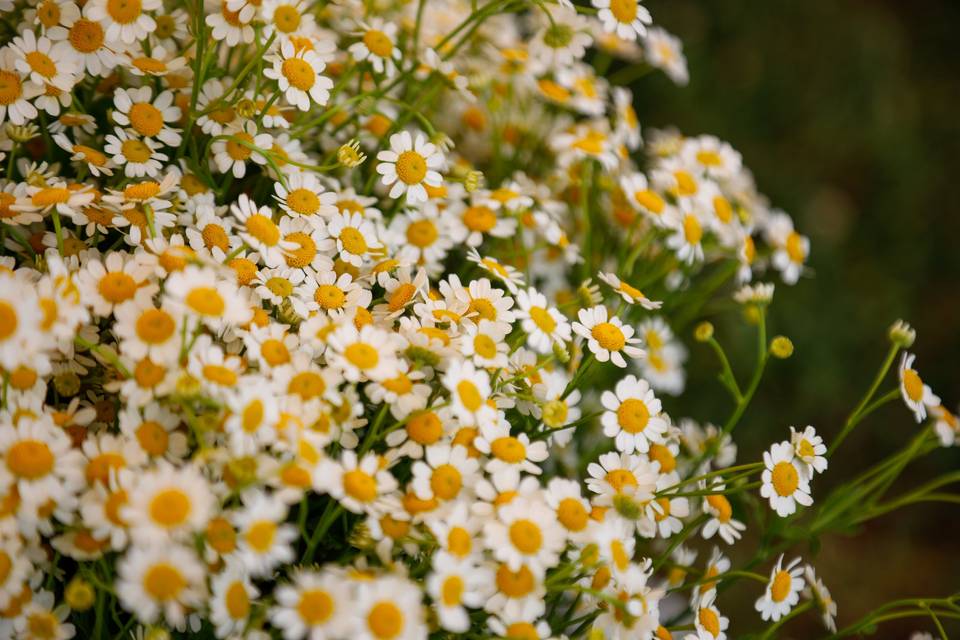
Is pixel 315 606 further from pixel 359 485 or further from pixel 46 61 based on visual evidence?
pixel 46 61

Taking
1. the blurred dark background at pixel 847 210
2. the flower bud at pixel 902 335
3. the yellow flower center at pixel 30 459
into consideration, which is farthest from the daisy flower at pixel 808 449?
the blurred dark background at pixel 847 210

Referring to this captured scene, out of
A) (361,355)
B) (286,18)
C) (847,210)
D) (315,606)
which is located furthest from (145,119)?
(847,210)

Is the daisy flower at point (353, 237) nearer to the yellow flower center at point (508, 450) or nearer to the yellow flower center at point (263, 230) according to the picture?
the yellow flower center at point (263, 230)

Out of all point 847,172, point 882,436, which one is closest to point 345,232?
point 882,436

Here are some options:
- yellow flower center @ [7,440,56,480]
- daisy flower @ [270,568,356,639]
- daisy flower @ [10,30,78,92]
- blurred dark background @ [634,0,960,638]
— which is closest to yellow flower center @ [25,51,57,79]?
daisy flower @ [10,30,78,92]

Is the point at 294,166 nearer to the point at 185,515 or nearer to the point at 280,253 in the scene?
the point at 280,253

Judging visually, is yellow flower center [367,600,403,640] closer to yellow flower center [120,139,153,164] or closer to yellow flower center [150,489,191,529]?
yellow flower center [150,489,191,529]
